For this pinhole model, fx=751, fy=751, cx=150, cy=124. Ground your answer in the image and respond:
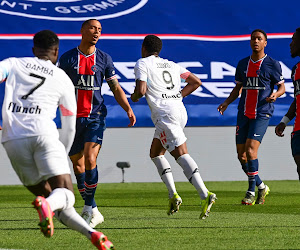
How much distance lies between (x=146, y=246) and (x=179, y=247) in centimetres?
27

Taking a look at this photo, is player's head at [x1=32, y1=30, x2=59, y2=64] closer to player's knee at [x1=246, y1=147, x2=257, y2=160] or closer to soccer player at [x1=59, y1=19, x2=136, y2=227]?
soccer player at [x1=59, y1=19, x2=136, y2=227]

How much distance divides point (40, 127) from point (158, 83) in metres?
3.44

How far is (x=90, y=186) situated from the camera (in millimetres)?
7785

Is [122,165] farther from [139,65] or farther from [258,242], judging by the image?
[258,242]

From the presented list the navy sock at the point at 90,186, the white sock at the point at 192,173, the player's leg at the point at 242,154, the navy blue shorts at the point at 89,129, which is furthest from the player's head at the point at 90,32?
the player's leg at the point at 242,154

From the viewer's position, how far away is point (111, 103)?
60.5 feet

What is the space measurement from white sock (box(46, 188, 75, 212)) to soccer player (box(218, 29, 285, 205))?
5.96m

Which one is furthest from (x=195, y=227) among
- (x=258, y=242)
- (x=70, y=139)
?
(x=70, y=139)

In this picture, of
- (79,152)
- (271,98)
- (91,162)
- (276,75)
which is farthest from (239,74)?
(91,162)

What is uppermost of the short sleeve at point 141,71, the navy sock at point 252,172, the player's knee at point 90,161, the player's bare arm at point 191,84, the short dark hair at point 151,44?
the short dark hair at point 151,44

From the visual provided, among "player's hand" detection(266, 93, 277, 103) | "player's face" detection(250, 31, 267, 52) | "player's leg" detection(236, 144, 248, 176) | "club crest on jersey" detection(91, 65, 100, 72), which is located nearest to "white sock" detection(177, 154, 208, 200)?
"club crest on jersey" detection(91, 65, 100, 72)

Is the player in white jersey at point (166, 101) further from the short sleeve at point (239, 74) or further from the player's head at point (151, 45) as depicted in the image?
the short sleeve at point (239, 74)

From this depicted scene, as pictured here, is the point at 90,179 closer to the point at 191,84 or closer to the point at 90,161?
the point at 90,161

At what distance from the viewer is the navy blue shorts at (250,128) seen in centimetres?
1071
